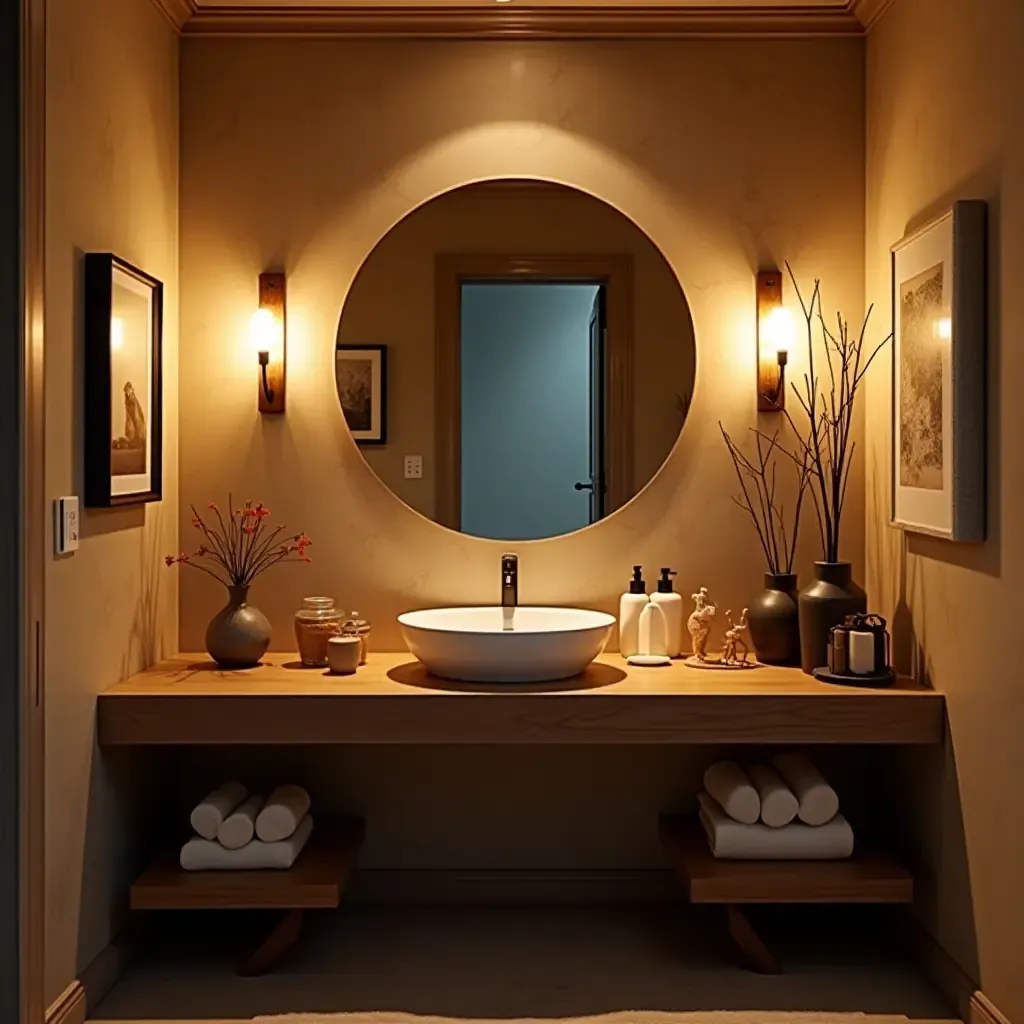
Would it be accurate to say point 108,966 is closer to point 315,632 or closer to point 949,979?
point 315,632

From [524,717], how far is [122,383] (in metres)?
1.18

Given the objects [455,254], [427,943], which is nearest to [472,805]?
[427,943]

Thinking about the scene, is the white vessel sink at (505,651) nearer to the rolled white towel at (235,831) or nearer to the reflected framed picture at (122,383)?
the rolled white towel at (235,831)

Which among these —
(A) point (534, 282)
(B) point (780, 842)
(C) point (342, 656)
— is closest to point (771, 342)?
(A) point (534, 282)

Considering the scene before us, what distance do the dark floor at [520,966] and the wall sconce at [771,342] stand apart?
1.38m

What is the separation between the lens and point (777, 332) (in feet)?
11.1

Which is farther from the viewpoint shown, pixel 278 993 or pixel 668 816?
pixel 668 816

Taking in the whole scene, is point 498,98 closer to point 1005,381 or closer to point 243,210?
point 243,210

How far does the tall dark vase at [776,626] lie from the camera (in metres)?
3.22

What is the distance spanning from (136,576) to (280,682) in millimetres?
449

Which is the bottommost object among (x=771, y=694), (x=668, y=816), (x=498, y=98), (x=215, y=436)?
(x=668, y=816)

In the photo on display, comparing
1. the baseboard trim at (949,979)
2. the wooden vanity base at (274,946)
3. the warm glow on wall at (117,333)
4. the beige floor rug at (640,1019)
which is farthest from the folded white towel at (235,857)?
the baseboard trim at (949,979)

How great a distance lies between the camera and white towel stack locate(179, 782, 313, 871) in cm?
299

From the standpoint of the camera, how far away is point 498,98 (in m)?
3.41
